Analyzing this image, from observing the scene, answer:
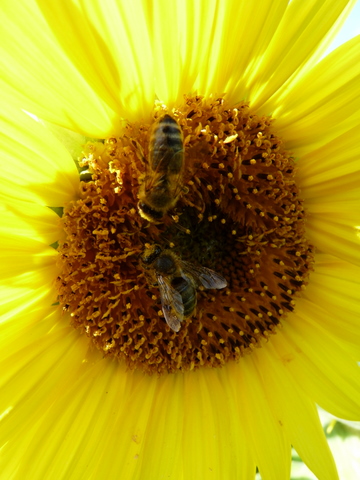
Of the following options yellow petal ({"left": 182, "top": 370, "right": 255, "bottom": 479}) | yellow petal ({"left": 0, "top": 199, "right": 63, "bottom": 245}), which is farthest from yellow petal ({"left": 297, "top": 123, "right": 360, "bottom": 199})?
yellow petal ({"left": 0, "top": 199, "right": 63, "bottom": 245})

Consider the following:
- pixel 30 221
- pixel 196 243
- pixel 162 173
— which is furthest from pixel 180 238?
pixel 30 221

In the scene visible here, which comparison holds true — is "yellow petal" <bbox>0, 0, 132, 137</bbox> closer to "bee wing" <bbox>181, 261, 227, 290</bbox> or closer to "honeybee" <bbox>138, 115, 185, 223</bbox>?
"honeybee" <bbox>138, 115, 185, 223</bbox>

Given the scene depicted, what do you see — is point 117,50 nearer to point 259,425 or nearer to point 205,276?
point 205,276

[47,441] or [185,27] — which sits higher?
[185,27]

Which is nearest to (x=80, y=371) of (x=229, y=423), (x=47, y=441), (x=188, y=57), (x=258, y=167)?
(x=47, y=441)

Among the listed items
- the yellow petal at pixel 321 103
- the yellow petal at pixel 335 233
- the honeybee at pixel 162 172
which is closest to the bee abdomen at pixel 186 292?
the honeybee at pixel 162 172

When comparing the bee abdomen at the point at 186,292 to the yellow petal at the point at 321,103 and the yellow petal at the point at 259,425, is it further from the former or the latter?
the yellow petal at the point at 321,103

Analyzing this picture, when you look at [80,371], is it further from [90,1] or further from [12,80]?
[90,1]
